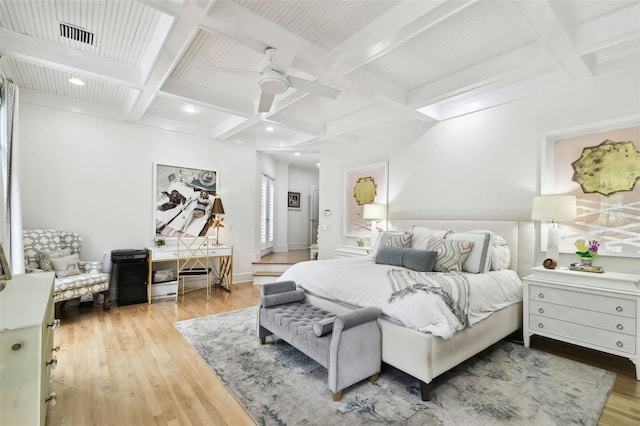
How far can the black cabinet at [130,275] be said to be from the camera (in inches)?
171

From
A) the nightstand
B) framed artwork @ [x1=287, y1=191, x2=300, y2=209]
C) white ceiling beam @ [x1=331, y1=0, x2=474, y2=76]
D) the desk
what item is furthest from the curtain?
framed artwork @ [x1=287, y1=191, x2=300, y2=209]

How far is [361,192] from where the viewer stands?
5520 mm

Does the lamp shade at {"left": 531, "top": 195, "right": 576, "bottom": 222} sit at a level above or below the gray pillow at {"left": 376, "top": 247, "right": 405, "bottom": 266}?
above

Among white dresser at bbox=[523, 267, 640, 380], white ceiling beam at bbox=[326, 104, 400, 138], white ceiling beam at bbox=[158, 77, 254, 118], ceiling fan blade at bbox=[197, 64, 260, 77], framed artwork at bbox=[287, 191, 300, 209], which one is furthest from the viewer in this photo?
framed artwork at bbox=[287, 191, 300, 209]

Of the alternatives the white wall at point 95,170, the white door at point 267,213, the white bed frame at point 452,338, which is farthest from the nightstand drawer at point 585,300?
the white wall at point 95,170

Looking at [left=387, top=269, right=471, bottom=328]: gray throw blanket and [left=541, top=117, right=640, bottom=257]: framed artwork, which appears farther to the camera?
[left=541, top=117, right=640, bottom=257]: framed artwork

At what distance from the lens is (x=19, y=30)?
2.77 meters

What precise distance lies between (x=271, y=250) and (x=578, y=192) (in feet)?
21.1

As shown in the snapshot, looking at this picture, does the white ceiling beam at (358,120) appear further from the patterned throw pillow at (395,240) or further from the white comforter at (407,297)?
the white comforter at (407,297)

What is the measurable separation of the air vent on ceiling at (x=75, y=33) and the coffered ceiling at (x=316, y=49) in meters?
0.01

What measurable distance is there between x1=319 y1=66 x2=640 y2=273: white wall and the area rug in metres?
1.33

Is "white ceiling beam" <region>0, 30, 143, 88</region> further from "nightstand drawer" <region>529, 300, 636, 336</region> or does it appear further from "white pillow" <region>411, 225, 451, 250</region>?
"nightstand drawer" <region>529, 300, 636, 336</region>

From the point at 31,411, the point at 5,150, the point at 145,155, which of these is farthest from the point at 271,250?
the point at 31,411

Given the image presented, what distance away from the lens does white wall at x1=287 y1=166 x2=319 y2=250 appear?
851cm
